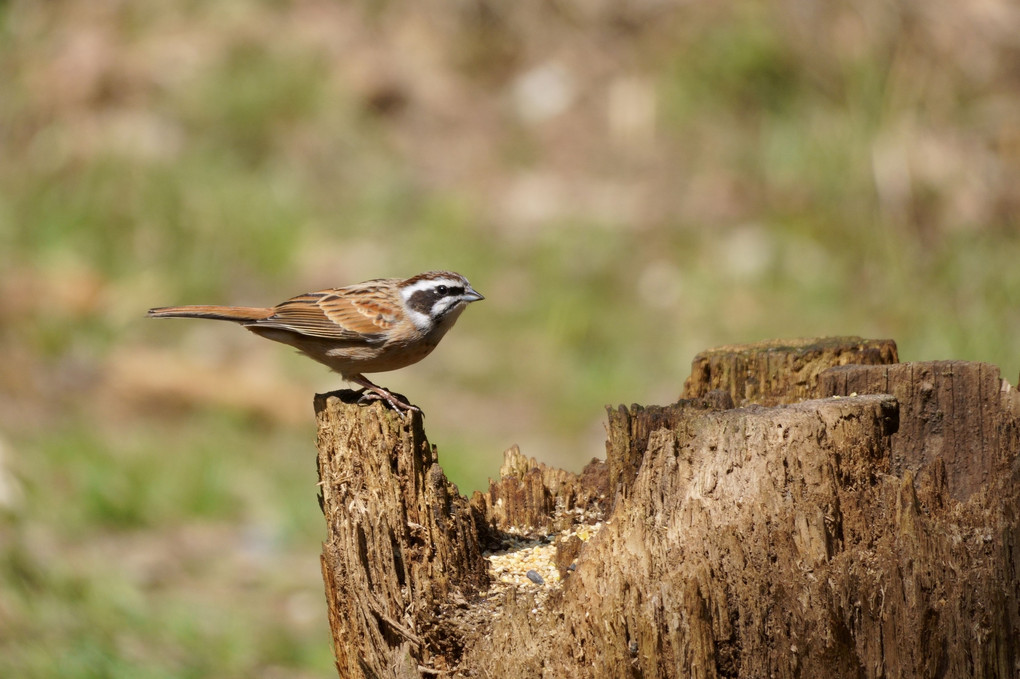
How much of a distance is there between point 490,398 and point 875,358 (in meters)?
4.91

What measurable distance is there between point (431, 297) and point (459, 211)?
517 centimetres

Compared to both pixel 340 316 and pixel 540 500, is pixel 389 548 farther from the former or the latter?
pixel 340 316

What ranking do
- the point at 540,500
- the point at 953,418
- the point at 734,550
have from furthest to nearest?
the point at 540,500 < the point at 953,418 < the point at 734,550

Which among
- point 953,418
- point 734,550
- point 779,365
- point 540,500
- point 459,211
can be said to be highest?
point 459,211

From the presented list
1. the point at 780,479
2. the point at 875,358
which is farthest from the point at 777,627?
the point at 875,358

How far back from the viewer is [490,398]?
335 inches

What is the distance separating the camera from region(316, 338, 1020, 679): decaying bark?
9.06ft

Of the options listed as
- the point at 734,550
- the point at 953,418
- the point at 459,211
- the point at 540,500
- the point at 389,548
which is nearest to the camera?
the point at 734,550

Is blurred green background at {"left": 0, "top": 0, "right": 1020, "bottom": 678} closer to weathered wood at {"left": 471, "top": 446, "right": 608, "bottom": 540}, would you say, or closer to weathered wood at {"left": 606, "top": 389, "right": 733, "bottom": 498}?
weathered wood at {"left": 471, "top": 446, "right": 608, "bottom": 540}

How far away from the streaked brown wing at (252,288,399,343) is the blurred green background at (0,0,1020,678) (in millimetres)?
1980

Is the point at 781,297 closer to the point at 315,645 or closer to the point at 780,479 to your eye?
the point at 315,645

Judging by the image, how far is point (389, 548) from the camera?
309 centimetres

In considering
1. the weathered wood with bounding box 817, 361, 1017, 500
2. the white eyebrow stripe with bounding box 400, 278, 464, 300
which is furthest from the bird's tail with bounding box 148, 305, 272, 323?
the weathered wood with bounding box 817, 361, 1017, 500

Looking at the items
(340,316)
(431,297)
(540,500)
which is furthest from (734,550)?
(340,316)
